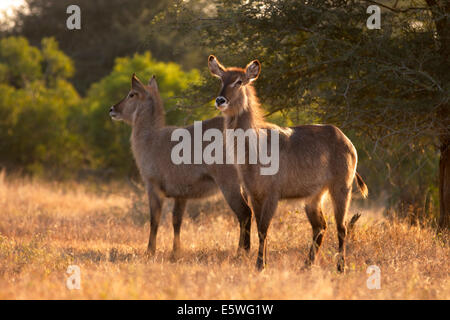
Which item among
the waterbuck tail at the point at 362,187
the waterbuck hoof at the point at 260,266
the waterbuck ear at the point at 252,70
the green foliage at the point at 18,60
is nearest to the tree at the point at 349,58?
the waterbuck tail at the point at 362,187

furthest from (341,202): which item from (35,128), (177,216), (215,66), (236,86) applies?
(35,128)

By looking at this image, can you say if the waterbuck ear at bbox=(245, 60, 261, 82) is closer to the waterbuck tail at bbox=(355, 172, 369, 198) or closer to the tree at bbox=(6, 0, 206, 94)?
the waterbuck tail at bbox=(355, 172, 369, 198)

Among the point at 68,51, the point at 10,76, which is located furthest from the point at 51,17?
the point at 10,76

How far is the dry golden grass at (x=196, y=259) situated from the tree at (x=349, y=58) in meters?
1.57

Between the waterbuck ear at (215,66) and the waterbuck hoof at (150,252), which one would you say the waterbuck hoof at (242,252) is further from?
the waterbuck ear at (215,66)

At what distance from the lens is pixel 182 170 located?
7902 millimetres

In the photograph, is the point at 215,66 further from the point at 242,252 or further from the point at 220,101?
the point at 242,252

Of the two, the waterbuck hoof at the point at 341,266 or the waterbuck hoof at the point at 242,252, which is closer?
the waterbuck hoof at the point at 341,266

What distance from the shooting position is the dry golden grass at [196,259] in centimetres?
513

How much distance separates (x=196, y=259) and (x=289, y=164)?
1653 mm

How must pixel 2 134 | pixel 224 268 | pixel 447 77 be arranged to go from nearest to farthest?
pixel 224 268 → pixel 447 77 → pixel 2 134

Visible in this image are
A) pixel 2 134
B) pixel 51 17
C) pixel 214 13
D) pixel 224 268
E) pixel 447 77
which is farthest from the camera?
pixel 51 17
